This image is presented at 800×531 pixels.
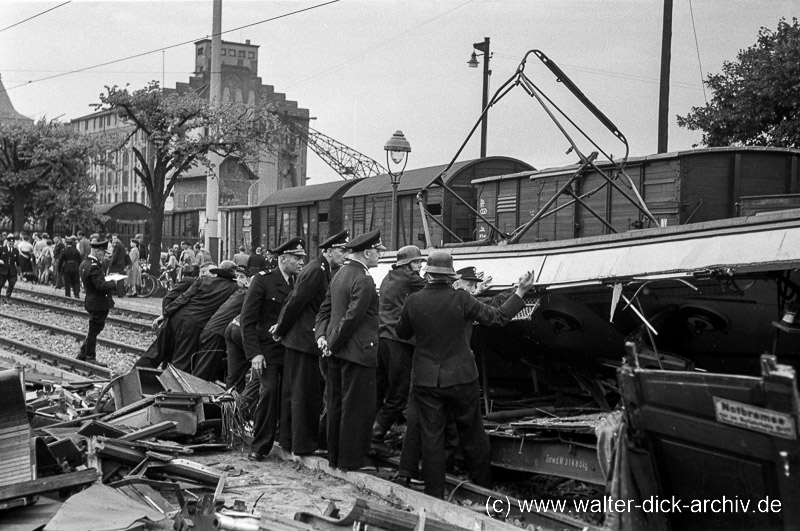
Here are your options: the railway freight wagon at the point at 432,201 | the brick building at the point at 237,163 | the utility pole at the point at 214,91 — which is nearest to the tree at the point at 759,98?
the railway freight wagon at the point at 432,201

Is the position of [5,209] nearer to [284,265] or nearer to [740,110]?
[740,110]

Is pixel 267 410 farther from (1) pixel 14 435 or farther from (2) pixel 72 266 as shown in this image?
(2) pixel 72 266

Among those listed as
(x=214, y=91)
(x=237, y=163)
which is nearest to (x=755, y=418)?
(x=214, y=91)

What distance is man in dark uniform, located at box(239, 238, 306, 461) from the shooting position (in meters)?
8.13

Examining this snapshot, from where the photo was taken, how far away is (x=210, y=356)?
1052 cm

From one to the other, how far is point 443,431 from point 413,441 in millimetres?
328

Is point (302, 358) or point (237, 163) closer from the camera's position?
point (302, 358)

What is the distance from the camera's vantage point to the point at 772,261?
5699 millimetres

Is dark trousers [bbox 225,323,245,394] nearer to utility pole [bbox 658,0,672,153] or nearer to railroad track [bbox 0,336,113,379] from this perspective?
railroad track [bbox 0,336,113,379]

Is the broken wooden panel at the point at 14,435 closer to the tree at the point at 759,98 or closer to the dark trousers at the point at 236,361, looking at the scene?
the dark trousers at the point at 236,361

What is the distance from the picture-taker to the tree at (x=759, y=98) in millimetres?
17969

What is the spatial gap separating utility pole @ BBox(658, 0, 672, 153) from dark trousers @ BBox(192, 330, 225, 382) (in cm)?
951

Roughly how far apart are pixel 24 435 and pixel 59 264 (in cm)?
2497

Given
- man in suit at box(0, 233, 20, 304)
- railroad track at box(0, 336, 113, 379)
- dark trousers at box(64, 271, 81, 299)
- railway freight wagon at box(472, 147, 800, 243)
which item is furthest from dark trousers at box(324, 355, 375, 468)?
man in suit at box(0, 233, 20, 304)
